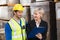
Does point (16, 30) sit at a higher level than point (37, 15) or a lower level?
lower

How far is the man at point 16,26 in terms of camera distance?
210 cm

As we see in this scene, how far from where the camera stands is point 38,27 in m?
2.34

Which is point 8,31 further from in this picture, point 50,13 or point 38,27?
point 50,13

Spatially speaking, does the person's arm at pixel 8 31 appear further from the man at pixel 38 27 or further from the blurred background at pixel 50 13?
the blurred background at pixel 50 13

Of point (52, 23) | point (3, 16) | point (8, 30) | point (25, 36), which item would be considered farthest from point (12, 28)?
point (3, 16)

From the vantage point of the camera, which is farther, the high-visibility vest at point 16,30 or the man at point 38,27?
the man at point 38,27

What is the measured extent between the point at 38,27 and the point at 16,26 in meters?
0.33

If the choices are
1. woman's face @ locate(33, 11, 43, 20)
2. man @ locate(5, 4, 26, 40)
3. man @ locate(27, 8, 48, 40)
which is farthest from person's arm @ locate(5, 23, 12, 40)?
woman's face @ locate(33, 11, 43, 20)

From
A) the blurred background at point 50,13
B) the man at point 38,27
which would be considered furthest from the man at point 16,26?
the blurred background at point 50,13

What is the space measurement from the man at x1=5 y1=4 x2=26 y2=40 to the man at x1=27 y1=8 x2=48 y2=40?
0.19m

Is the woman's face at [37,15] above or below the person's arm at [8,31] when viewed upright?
above

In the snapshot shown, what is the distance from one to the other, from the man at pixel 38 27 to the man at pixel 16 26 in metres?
0.19

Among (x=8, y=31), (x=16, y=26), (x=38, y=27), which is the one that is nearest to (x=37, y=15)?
(x=38, y=27)

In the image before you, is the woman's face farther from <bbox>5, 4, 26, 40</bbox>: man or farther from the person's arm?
the person's arm
